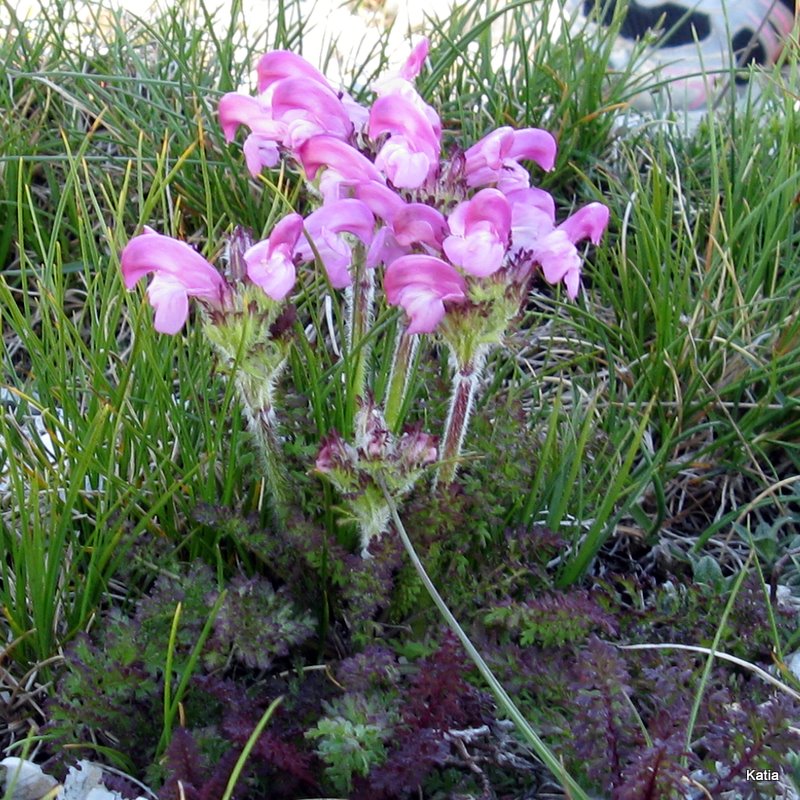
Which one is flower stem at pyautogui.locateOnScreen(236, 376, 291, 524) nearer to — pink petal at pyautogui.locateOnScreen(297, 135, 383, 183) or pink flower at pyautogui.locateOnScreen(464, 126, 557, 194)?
pink petal at pyautogui.locateOnScreen(297, 135, 383, 183)

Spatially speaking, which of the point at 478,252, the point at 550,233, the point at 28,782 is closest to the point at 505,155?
the point at 550,233

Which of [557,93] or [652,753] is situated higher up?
[557,93]

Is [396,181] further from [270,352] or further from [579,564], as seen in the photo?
[579,564]

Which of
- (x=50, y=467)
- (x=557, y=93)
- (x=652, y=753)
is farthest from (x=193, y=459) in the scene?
(x=557, y=93)

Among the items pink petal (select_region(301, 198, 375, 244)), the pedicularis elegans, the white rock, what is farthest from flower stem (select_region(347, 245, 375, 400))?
the white rock

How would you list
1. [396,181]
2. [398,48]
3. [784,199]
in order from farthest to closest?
[398,48], [784,199], [396,181]

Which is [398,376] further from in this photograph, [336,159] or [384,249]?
[336,159]

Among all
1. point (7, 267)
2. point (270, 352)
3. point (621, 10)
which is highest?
point (621, 10)

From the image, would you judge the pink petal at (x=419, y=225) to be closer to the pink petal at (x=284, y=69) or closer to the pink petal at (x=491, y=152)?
the pink petal at (x=491, y=152)
